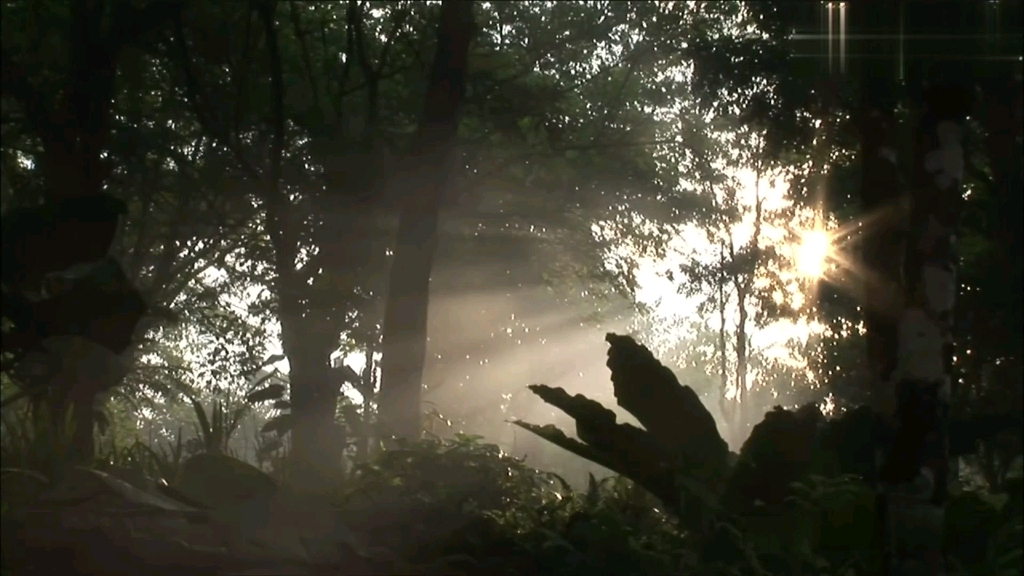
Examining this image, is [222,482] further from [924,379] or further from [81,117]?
[924,379]

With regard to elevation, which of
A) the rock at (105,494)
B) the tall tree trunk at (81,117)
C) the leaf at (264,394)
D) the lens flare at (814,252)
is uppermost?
the lens flare at (814,252)

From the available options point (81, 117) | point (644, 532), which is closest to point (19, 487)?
point (81, 117)

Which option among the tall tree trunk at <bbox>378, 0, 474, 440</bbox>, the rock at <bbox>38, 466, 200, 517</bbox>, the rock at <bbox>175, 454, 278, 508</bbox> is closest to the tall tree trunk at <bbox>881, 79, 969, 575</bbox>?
the rock at <bbox>175, 454, 278, 508</bbox>

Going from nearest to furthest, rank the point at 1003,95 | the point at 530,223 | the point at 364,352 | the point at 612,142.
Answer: the point at 1003,95 → the point at 612,142 → the point at 530,223 → the point at 364,352

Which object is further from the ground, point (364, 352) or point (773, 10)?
point (773, 10)

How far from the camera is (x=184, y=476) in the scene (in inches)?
299

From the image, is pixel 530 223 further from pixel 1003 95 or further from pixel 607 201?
pixel 1003 95

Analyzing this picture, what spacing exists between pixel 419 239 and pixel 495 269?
364 inches

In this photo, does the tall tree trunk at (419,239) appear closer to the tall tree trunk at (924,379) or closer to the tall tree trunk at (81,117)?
the tall tree trunk at (81,117)

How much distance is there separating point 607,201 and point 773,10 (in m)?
6.95

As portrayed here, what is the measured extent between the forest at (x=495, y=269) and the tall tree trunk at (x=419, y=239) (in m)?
0.04

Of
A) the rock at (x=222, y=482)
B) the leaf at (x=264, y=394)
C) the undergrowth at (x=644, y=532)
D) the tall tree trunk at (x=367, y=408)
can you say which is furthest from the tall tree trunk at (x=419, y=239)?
the rock at (x=222, y=482)

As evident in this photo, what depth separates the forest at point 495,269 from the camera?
6.50 meters

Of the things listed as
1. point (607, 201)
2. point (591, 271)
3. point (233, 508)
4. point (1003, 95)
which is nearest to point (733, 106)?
point (1003, 95)
